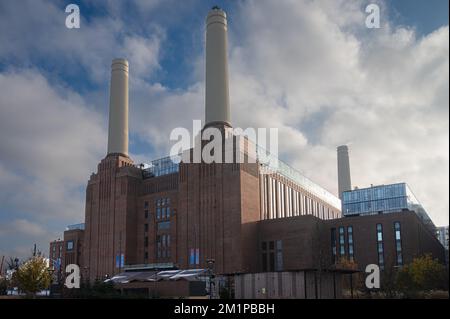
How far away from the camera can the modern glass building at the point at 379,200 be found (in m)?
127

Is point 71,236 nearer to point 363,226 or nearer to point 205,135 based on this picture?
point 205,135

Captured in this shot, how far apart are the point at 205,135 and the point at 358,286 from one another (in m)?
40.3

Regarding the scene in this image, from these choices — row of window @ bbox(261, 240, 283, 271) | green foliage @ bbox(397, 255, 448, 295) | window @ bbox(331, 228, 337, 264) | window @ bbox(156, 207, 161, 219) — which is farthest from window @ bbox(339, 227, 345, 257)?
window @ bbox(156, 207, 161, 219)

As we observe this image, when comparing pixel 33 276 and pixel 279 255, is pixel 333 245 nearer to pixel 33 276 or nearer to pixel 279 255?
pixel 279 255

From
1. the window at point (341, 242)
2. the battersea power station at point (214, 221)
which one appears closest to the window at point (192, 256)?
the battersea power station at point (214, 221)

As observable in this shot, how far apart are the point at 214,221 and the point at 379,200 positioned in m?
51.2

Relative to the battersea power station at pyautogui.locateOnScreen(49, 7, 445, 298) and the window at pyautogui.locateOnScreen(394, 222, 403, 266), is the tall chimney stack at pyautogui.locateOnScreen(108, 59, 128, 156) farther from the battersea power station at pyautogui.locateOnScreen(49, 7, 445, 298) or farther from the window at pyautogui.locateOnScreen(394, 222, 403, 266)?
the window at pyautogui.locateOnScreen(394, 222, 403, 266)

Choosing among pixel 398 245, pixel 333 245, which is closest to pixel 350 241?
pixel 333 245

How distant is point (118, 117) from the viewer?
117688mm

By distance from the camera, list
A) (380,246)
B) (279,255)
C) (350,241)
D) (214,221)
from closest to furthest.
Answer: (380,246), (279,255), (350,241), (214,221)

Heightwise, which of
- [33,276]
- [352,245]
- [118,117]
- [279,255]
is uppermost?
[118,117]

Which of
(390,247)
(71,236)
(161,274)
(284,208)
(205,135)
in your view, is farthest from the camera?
(71,236)
